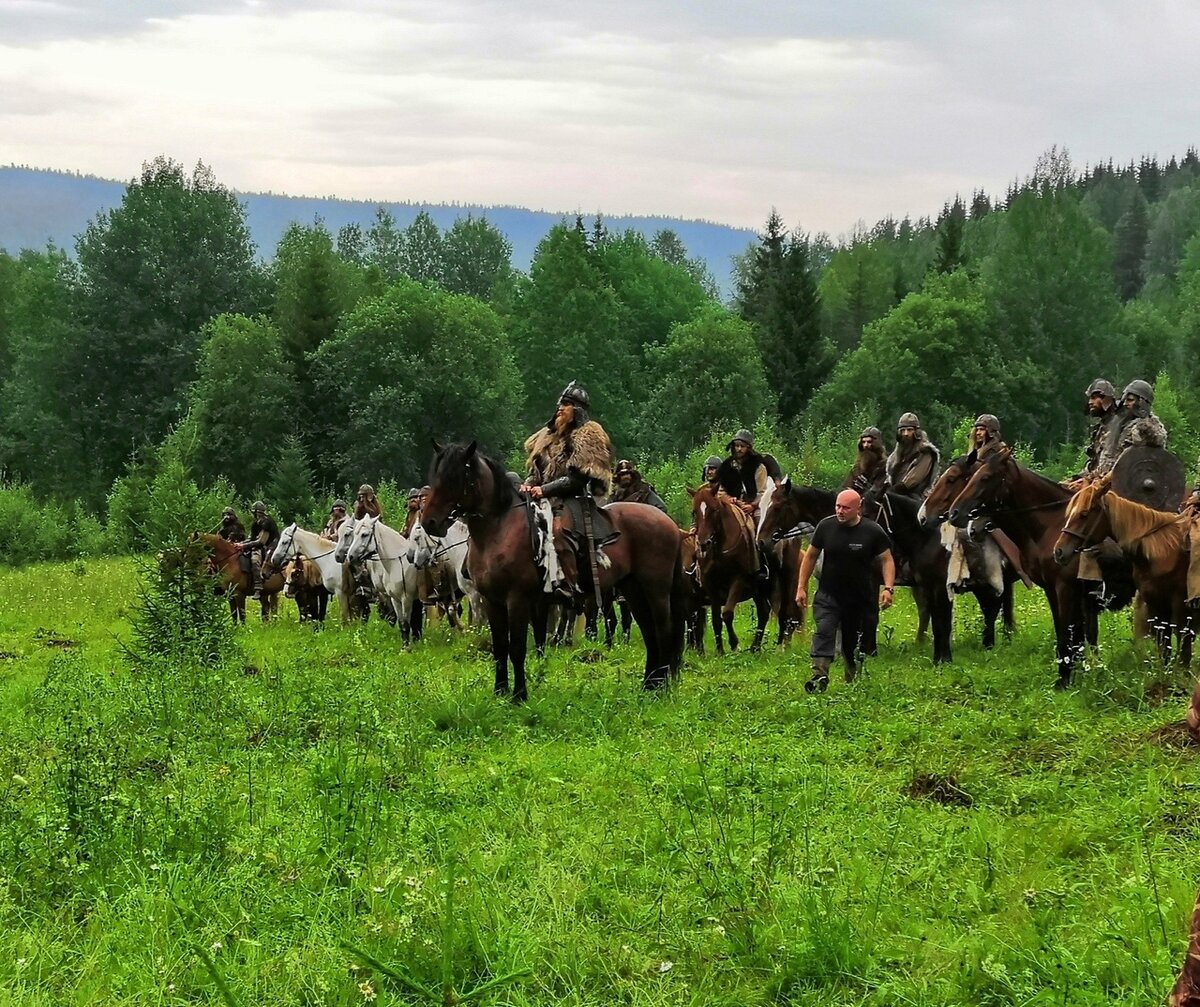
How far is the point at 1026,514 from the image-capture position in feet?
40.1

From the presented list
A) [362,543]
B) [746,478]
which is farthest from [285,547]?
[746,478]

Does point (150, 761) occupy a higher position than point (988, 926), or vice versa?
point (988, 926)

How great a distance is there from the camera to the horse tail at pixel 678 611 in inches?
493

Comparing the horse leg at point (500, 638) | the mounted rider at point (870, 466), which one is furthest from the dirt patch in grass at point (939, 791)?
the mounted rider at point (870, 466)

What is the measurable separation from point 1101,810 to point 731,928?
291cm

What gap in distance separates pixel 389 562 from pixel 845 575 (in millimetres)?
8454

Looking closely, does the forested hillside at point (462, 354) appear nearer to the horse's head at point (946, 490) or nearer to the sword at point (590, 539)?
the horse's head at point (946, 490)

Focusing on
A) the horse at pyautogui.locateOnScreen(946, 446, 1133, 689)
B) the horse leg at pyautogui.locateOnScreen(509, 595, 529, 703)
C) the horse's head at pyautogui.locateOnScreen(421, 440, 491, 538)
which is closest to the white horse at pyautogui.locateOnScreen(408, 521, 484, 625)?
the horse leg at pyautogui.locateOnScreen(509, 595, 529, 703)

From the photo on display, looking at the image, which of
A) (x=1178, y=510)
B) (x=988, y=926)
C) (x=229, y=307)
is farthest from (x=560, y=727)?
(x=229, y=307)

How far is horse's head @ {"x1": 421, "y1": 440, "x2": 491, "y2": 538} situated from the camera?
11172mm

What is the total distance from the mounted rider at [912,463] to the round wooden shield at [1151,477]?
3.31 meters

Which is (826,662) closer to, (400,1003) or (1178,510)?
(1178,510)

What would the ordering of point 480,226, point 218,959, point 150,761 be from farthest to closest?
point 480,226, point 150,761, point 218,959

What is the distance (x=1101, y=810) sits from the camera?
707cm
